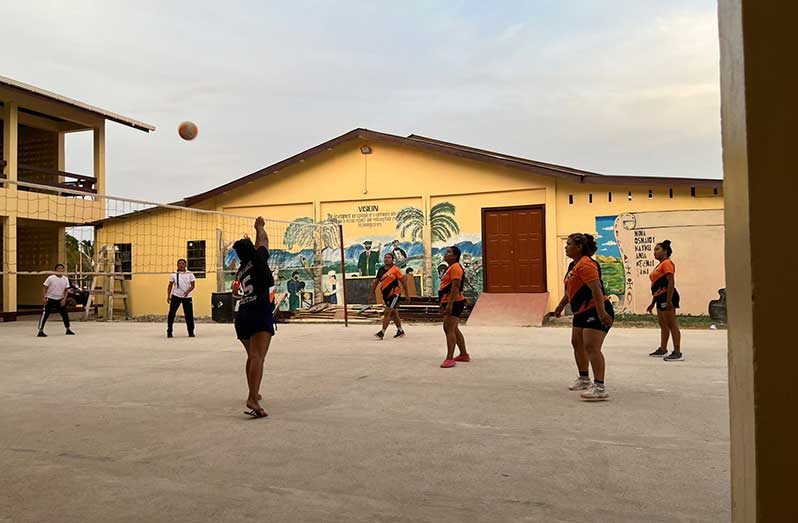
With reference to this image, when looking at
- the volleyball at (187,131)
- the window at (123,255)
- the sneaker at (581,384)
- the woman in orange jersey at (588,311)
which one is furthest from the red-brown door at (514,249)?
the window at (123,255)

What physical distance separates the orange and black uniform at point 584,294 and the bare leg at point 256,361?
9.80 feet

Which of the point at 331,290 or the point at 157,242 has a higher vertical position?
the point at 157,242

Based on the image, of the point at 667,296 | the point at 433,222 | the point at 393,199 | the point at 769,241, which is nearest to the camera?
the point at 769,241

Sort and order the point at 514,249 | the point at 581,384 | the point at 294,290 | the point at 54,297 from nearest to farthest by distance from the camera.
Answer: the point at 581,384 < the point at 54,297 < the point at 514,249 < the point at 294,290

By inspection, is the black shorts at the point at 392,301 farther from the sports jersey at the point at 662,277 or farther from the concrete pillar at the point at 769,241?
the concrete pillar at the point at 769,241

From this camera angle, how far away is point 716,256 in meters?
15.4

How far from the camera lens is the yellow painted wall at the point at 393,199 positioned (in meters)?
16.8

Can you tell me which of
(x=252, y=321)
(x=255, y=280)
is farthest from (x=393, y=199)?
(x=252, y=321)

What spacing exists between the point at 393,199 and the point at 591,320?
13.1m

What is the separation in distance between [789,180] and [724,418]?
185 inches

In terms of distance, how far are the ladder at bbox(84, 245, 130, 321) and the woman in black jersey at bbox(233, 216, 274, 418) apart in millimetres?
15852

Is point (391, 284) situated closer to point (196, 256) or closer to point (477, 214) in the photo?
point (477, 214)

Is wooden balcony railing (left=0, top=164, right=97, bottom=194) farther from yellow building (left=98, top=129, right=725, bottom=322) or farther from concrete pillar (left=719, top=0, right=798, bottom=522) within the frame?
concrete pillar (left=719, top=0, right=798, bottom=522)

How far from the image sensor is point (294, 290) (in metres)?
20.0
